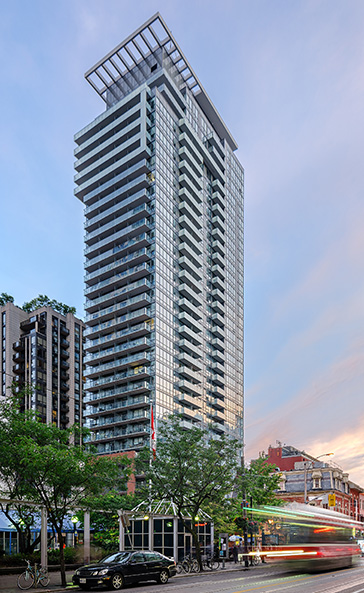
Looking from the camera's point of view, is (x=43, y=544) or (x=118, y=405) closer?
(x=43, y=544)

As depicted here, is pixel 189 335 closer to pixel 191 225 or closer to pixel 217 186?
pixel 191 225

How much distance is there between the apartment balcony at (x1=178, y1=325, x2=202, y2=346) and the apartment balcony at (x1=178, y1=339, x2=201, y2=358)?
850mm

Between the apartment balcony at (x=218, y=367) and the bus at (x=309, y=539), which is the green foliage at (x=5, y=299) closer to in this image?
the apartment balcony at (x=218, y=367)

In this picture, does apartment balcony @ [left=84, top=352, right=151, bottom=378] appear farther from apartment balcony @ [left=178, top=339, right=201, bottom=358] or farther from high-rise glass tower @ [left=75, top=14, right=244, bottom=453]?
apartment balcony @ [left=178, top=339, right=201, bottom=358]

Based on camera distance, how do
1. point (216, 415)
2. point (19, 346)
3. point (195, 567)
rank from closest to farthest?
1. point (195, 567)
2. point (216, 415)
3. point (19, 346)

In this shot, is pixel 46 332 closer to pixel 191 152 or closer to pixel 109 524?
pixel 191 152

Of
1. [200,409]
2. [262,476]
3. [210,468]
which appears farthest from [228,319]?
[210,468]

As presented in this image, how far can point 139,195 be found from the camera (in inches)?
4397

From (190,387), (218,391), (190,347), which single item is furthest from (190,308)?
(218,391)

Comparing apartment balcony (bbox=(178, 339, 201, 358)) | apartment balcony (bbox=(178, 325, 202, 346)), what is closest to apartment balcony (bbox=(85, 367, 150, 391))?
apartment balcony (bbox=(178, 339, 201, 358))

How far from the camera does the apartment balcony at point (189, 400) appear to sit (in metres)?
109

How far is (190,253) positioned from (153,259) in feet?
41.3

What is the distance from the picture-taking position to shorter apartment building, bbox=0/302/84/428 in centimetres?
12812

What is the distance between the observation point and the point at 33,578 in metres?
25.9
